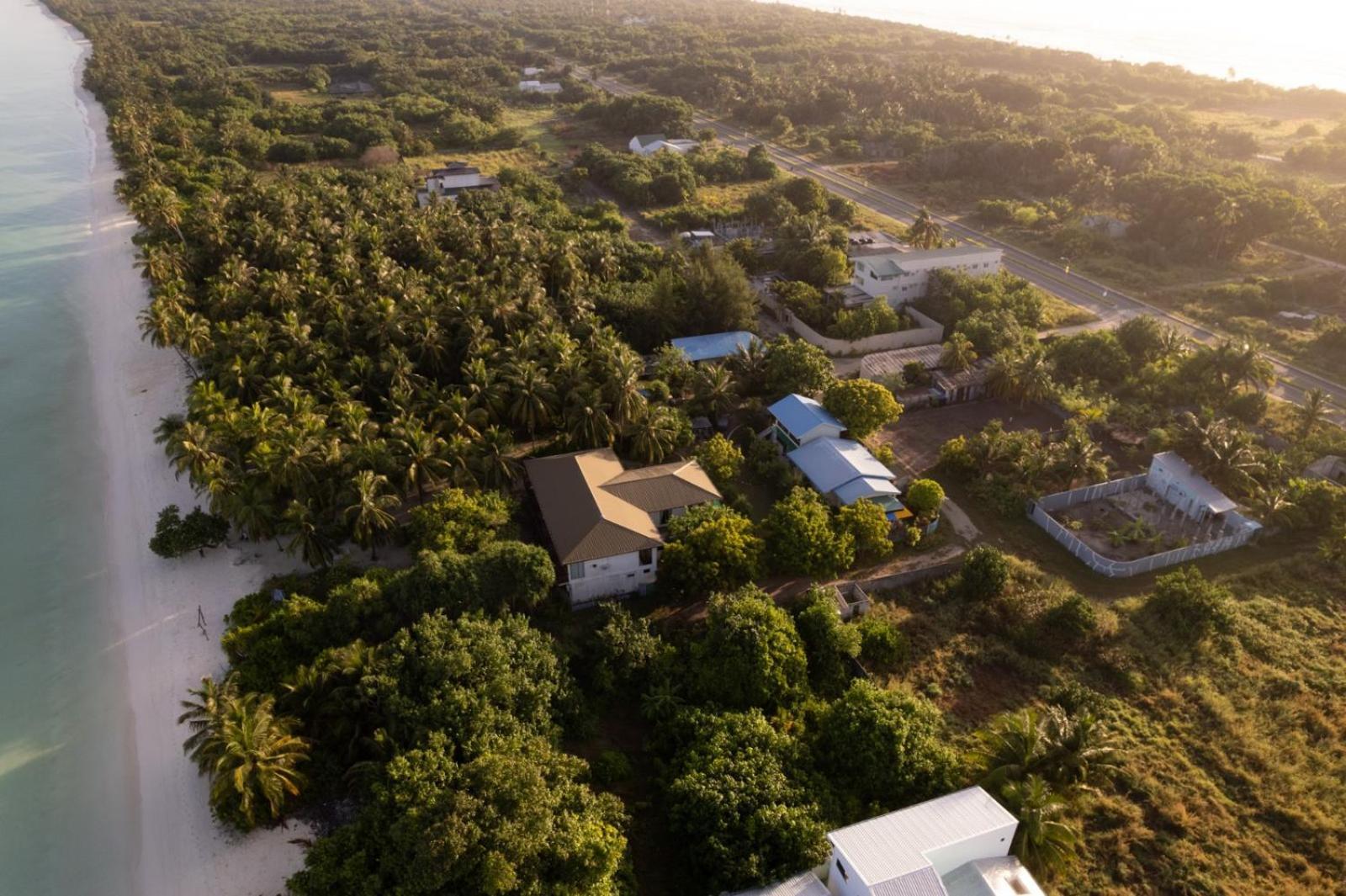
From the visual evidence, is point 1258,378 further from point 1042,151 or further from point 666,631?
point 1042,151

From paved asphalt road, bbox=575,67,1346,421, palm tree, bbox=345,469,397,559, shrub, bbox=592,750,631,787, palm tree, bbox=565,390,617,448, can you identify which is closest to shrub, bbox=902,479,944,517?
palm tree, bbox=565,390,617,448

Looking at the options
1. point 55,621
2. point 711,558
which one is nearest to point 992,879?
point 711,558

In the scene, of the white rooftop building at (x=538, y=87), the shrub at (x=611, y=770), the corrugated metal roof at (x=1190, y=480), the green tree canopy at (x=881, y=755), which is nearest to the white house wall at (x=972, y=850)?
the green tree canopy at (x=881, y=755)

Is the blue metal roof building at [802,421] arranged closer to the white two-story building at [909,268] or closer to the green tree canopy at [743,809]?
the white two-story building at [909,268]

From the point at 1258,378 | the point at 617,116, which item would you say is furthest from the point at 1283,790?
the point at 617,116

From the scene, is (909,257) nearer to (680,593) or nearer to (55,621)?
(680,593)
